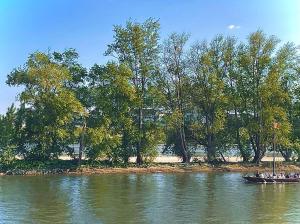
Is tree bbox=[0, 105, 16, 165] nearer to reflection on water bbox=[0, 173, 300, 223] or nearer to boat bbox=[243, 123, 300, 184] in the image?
reflection on water bbox=[0, 173, 300, 223]

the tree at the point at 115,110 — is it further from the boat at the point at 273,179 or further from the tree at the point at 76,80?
the boat at the point at 273,179

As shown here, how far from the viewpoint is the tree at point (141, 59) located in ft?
273

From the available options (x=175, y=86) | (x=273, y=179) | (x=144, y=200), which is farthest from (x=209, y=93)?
(x=144, y=200)

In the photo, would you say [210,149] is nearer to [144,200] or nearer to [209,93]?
[209,93]

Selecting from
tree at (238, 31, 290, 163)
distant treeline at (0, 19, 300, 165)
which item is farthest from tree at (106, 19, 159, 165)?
tree at (238, 31, 290, 163)

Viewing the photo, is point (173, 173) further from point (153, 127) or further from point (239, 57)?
point (239, 57)

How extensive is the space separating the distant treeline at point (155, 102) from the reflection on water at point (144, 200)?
12062 mm

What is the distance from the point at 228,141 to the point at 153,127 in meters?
15.4

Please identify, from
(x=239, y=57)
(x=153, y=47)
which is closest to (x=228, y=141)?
(x=239, y=57)

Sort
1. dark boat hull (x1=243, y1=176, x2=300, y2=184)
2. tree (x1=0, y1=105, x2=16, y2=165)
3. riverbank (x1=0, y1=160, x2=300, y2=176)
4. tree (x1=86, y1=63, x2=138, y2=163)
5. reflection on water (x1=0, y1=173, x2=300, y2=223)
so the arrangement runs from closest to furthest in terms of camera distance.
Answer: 1. reflection on water (x1=0, y1=173, x2=300, y2=223)
2. dark boat hull (x1=243, y1=176, x2=300, y2=184)
3. riverbank (x1=0, y1=160, x2=300, y2=176)
4. tree (x1=0, y1=105, x2=16, y2=165)
5. tree (x1=86, y1=63, x2=138, y2=163)

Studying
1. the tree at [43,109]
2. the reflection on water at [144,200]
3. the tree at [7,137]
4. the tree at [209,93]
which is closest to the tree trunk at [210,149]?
the tree at [209,93]

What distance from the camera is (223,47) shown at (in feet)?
288

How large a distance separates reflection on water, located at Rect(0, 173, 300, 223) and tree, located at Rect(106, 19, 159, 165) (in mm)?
17276

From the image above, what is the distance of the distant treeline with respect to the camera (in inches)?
3049
